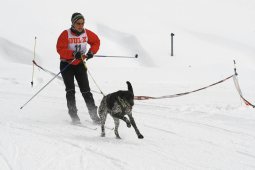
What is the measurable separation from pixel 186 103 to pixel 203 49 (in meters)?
10.3

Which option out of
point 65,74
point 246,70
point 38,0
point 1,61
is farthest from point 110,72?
point 38,0

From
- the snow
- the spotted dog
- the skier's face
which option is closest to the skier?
the skier's face

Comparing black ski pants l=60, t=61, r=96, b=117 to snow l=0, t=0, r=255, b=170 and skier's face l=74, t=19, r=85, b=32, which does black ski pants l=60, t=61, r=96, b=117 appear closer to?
snow l=0, t=0, r=255, b=170

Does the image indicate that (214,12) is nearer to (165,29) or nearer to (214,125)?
(165,29)

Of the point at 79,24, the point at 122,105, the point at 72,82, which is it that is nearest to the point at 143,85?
the point at 72,82

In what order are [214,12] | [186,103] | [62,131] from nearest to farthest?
[62,131] < [186,103] < [214,12]

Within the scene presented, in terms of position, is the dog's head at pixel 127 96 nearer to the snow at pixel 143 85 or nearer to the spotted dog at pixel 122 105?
the spotted dog at pixel 122 105

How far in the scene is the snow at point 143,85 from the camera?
5.27 meters

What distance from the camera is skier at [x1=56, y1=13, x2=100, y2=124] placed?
→ 7074 millimetres

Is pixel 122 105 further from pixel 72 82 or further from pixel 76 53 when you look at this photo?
pixel 72 82

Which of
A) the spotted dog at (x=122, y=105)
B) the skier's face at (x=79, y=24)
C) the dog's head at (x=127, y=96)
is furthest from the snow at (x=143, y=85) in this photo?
the skier's face at (x=79, y=24)

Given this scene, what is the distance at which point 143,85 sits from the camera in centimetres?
1230

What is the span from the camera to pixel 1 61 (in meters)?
15.2

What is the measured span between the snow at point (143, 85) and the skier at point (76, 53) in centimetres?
36
